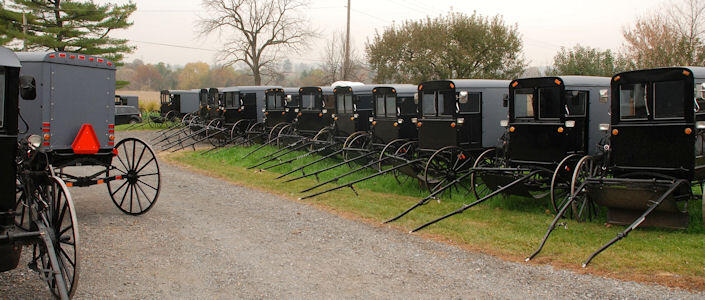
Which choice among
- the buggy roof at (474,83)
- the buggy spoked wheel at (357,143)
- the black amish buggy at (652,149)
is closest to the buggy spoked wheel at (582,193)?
the black amish buggy at (652,149)

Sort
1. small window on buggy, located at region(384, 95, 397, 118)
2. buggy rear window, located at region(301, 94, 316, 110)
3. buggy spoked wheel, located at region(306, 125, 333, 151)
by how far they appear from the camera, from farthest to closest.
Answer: buggy rear window, located at region(301, 94, 316, 110) → buggy spoked wheel, located at region(306, 125, 333, 151) → small window on buggy, located at region(384, 95, 397, 118)

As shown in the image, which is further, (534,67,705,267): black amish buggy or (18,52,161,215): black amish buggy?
(18,52,161,215): black amish buggy

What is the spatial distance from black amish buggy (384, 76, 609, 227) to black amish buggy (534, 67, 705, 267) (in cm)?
81

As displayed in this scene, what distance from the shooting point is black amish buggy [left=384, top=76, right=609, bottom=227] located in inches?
367

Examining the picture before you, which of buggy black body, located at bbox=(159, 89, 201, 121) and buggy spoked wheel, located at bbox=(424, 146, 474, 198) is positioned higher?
buggy black body, located at bbox=(159, 89, 201, 121)

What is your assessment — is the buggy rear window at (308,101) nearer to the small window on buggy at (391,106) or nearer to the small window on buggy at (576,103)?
the small window on buggy at (391,106)

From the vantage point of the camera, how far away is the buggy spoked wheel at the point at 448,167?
36.8 ft

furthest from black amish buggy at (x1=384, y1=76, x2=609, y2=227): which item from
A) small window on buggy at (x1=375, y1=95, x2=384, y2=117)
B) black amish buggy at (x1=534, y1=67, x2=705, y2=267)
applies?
small window on buggy at (x1=375, y1=95, x2=384, y2=117)

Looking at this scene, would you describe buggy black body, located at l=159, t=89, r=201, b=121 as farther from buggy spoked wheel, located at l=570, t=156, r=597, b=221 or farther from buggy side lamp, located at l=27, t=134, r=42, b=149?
buggy side lamp, located at l=27, t=134, r=42, b=149

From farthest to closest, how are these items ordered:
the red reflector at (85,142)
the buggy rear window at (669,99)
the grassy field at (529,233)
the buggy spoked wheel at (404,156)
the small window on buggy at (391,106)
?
the small window on buggy at (391,106)
the buggy spoked wheel at (404,156)
the red reflector at (85,142)
the buggy rear window at (669,99)
the grassy field at (529,233)

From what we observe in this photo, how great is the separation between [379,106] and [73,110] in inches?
305

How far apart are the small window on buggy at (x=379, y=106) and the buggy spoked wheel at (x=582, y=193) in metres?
6.08

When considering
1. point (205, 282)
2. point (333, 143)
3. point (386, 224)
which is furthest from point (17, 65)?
point (333, 143)

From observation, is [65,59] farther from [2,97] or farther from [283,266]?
[283,266]
